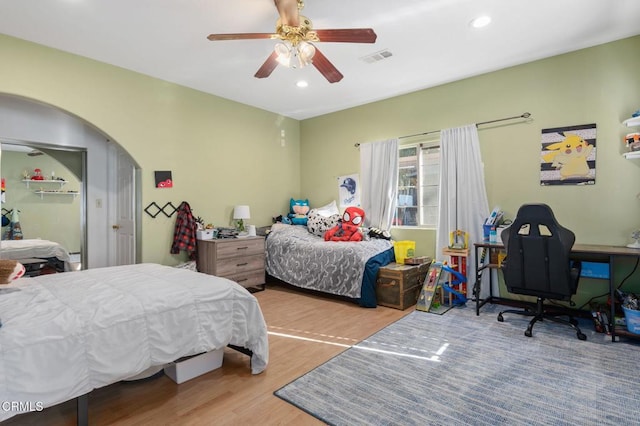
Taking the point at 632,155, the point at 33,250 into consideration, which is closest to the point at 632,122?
the point at 632,155

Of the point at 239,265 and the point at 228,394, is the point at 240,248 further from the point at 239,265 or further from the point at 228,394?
the point at 228,394

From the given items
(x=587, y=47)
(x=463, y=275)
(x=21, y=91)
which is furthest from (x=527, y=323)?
(x=21, y=91)

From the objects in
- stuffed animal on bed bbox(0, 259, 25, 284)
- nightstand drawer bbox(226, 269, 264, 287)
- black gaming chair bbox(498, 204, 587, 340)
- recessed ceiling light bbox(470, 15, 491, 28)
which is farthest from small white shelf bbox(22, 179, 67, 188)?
black gaming chair bbox(498, 204, 587, 340)

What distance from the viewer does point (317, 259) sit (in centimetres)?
410

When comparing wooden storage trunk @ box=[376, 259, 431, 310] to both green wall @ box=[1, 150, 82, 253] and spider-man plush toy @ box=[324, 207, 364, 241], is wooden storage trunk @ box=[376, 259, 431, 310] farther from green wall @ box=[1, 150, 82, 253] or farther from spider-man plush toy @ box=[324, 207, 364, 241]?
green wall @ box=[1, 150, 82, 253]

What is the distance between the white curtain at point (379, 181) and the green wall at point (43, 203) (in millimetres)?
3866

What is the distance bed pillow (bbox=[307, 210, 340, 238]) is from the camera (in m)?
4.63

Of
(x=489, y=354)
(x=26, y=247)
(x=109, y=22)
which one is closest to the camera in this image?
(x=489, y=354)

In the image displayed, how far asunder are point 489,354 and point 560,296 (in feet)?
2.87

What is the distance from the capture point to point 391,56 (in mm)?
3381

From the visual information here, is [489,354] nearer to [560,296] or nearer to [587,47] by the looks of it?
[560,296]

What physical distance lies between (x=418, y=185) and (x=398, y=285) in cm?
154

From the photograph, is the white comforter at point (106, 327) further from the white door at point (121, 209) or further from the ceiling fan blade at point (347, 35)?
the ceiling fan blade at point (347, 35)

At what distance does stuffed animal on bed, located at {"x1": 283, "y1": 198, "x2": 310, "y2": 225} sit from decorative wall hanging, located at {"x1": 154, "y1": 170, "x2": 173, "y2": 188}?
1900 mm
